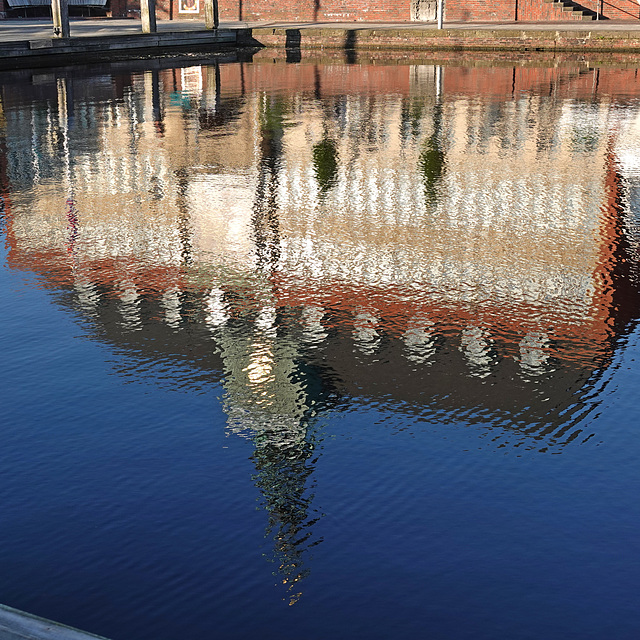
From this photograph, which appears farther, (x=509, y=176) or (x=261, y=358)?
(x=509, y=176)

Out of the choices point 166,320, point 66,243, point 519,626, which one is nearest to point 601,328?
point 166,320

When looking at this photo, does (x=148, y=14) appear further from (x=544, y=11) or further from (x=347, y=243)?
(x=347, y=243)

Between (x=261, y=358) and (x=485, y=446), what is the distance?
171cm

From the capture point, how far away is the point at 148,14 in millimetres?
31922

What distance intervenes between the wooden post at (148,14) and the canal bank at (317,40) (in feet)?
1.34

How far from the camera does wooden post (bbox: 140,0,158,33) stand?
3160 cm

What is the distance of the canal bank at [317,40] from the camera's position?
28047mm

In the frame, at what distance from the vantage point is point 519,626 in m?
3.52

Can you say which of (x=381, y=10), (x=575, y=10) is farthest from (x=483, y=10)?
(x=381, y=10)

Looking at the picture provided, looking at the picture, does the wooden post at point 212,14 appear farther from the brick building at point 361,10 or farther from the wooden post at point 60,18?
the brick building at point 361,10

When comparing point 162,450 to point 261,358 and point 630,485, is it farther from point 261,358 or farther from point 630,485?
point 630,485

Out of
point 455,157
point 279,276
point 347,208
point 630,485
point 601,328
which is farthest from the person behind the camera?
point 455,157

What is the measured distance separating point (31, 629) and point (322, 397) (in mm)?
2734

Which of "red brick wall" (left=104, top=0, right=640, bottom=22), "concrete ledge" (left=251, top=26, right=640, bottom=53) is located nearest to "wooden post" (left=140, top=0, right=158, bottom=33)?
"concrete ledge" (left=251, top=26, right=640, bottom=53)
